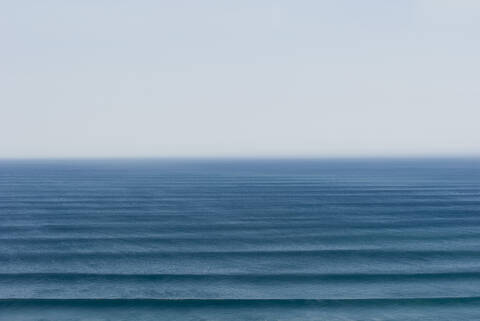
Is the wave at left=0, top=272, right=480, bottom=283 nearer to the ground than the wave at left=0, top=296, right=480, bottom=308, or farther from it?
farther from it

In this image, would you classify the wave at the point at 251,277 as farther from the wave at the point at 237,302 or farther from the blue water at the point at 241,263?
the wave at the point at 237,302

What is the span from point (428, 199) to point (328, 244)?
4195cm

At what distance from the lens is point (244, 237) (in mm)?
43094

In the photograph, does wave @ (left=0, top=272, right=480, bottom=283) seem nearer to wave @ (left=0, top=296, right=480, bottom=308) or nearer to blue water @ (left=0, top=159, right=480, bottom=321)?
blue water @ (left=0, top=159, right=480, bottom=321)

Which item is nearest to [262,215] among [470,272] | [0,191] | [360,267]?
[360,267]

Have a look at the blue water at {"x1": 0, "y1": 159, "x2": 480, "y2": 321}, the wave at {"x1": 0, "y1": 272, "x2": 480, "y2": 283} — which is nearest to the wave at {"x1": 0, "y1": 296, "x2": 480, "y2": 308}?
the blue water at {"x1": 0, "y1": 159, "x2": 480, "y2": 321}

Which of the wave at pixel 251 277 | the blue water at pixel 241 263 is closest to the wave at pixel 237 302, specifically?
the blue water at pixel 241 263

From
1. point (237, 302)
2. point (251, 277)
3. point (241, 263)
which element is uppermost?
point (241, 263)

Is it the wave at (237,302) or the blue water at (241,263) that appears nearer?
the blue water at (241,263)

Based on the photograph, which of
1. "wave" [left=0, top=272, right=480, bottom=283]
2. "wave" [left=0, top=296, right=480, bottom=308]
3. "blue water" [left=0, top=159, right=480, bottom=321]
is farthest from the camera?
"wave" [left=0, top=272, right=480, bottom=283]

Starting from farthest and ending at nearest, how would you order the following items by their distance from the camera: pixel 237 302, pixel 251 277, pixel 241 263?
pixel 241 263
pixel 251 277
pixel 237 302

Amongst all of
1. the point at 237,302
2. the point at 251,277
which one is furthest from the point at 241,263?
the point at 237,302

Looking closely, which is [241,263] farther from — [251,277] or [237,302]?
[237,302]

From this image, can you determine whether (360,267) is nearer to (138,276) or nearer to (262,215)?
(138,276)
